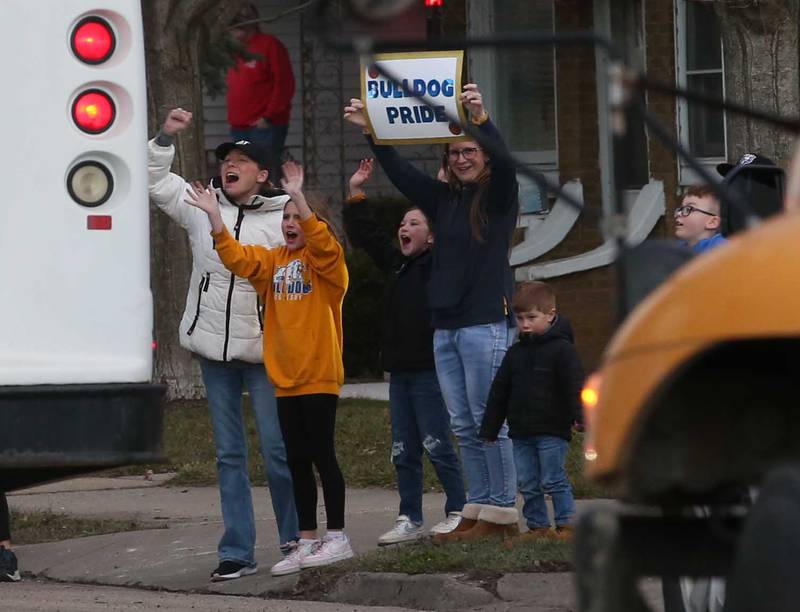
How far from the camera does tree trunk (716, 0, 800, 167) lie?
1195 cm

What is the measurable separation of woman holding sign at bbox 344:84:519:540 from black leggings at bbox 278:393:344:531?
0.55 metres

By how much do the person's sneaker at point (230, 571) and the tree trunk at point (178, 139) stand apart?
21.8 feet

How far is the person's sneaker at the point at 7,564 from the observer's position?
806 centimetres

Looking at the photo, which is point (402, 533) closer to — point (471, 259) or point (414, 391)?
point (414, 391)

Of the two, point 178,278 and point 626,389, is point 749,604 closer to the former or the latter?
point 626,389

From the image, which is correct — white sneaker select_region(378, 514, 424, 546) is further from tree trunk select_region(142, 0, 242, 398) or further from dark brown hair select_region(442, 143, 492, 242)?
tree trunk select_region(142, 0, 242, 398)

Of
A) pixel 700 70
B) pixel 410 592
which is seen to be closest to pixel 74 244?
pixel 410 592

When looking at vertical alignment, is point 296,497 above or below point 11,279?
below

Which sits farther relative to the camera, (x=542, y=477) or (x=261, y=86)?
(x=261, y=86)

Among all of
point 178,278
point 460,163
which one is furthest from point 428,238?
point 178,278

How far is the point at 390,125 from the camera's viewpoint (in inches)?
319

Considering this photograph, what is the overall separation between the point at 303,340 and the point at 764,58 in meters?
5.45

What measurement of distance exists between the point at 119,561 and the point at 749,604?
598 centimetres

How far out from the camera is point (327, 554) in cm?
782
